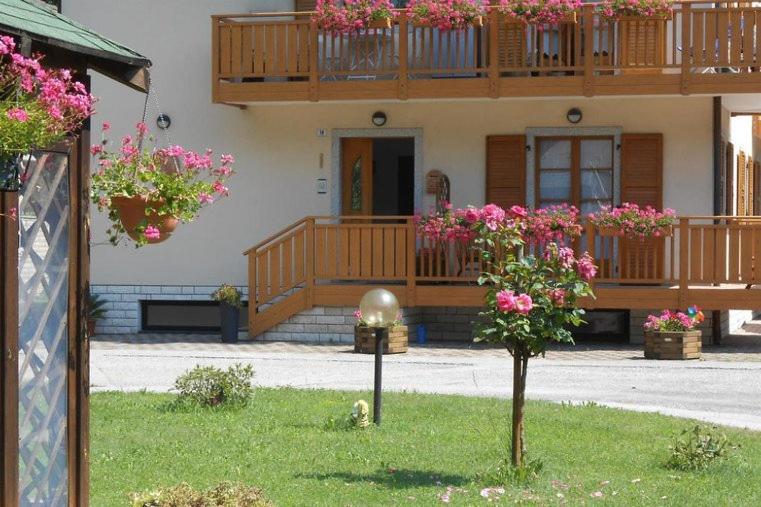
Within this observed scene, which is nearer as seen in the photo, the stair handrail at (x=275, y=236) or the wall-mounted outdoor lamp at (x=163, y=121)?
the stair handrail at (x=275, y=236)

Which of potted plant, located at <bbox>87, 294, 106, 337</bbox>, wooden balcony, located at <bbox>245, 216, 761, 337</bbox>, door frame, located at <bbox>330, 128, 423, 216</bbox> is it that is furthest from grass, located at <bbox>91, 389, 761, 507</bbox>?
potted plant, located at <bbox>87, 294, 106, 337</bbox>

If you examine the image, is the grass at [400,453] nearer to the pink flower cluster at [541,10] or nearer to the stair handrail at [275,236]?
the stair handrail at [275,236]

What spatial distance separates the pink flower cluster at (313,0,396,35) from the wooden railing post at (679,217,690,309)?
505cm

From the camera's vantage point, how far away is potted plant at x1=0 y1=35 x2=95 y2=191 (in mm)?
5578

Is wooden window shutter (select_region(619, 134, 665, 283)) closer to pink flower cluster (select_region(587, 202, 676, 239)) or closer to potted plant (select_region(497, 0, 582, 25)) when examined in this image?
pink flower cluster (select_region(587, 202, 676, 239))

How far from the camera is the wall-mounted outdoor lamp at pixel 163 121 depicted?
2281 centimetres

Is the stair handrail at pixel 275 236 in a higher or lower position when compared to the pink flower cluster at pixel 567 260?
higher

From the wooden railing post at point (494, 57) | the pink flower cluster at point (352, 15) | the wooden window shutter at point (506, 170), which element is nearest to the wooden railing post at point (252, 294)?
the pink flower cluster at point (352, 15)

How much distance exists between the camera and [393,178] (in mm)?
25578

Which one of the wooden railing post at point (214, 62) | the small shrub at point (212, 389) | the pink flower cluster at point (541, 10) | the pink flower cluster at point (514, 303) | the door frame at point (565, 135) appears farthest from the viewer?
the door frame at point (565, 135)

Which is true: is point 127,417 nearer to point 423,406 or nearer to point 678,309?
point 423,406

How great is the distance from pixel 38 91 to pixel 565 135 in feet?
54.0

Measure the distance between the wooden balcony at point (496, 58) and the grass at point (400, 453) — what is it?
7.98m

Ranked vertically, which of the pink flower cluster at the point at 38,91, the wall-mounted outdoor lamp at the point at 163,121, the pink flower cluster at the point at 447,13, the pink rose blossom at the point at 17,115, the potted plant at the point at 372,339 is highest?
the pink flower cluster at the point at 447,13
